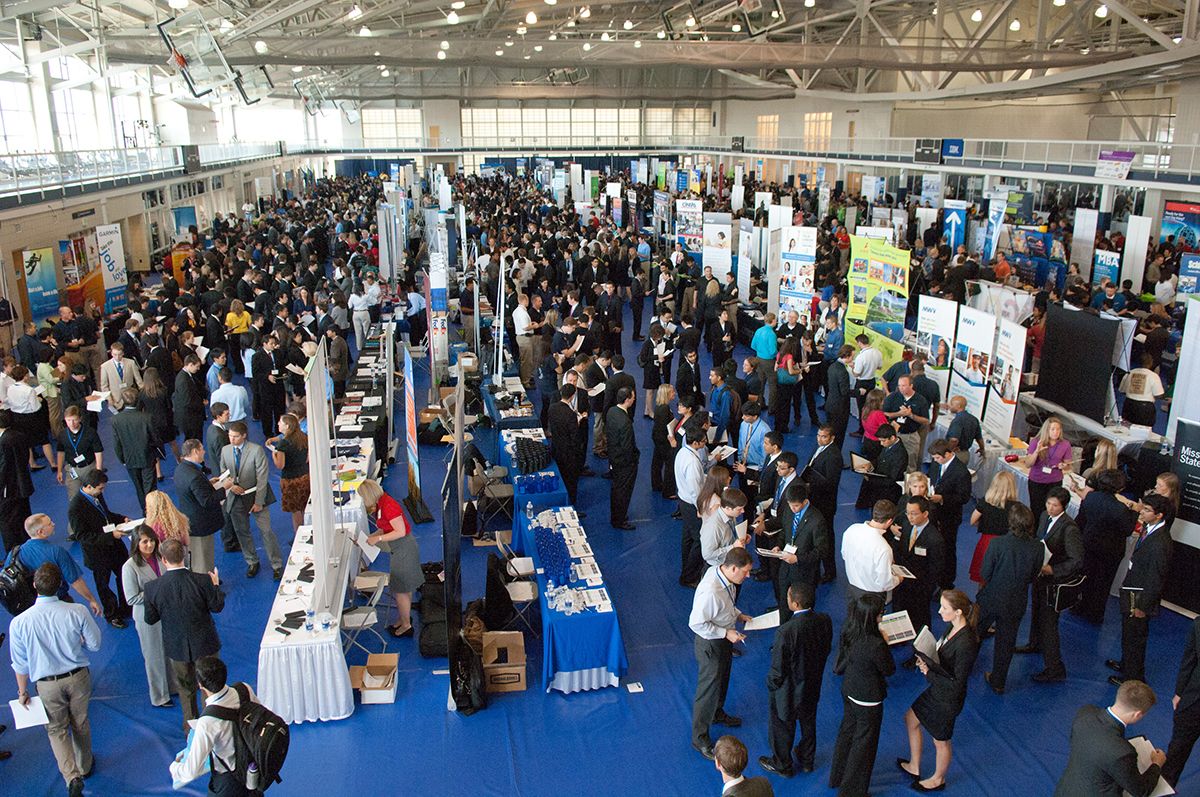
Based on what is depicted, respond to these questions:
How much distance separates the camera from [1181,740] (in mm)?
4844

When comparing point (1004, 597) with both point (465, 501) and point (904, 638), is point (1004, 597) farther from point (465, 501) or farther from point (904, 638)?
point (465, 501)

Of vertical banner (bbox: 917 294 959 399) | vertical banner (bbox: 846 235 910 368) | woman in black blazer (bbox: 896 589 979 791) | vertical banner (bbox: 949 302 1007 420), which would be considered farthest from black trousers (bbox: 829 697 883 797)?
vertical banner (bbox: 846 235 910 368)

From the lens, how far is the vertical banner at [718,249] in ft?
54.7

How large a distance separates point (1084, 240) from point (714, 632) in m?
16.9

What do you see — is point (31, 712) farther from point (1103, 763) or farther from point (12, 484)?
point (1103, 763)

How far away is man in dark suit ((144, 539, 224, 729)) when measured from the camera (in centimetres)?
496

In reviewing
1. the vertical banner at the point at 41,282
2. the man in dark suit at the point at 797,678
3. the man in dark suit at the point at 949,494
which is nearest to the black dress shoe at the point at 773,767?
the man in dark suit at the point at 797,678

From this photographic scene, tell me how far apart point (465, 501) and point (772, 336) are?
15.0 feet

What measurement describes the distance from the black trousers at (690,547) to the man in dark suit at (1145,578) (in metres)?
3.03

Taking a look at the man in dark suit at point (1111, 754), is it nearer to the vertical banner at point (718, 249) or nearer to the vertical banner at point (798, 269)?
the vertical banner at point (798, 269)

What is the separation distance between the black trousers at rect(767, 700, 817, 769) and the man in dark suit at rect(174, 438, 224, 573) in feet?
14.3

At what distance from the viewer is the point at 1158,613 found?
6945 millimetres

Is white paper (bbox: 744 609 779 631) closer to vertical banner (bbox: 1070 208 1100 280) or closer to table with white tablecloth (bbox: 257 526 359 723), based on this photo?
table with white tablecloth (bbox: 257 526 359 723)

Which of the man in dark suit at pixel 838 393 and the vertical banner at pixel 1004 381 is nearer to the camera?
the vertical banner at pixel 1004 381
